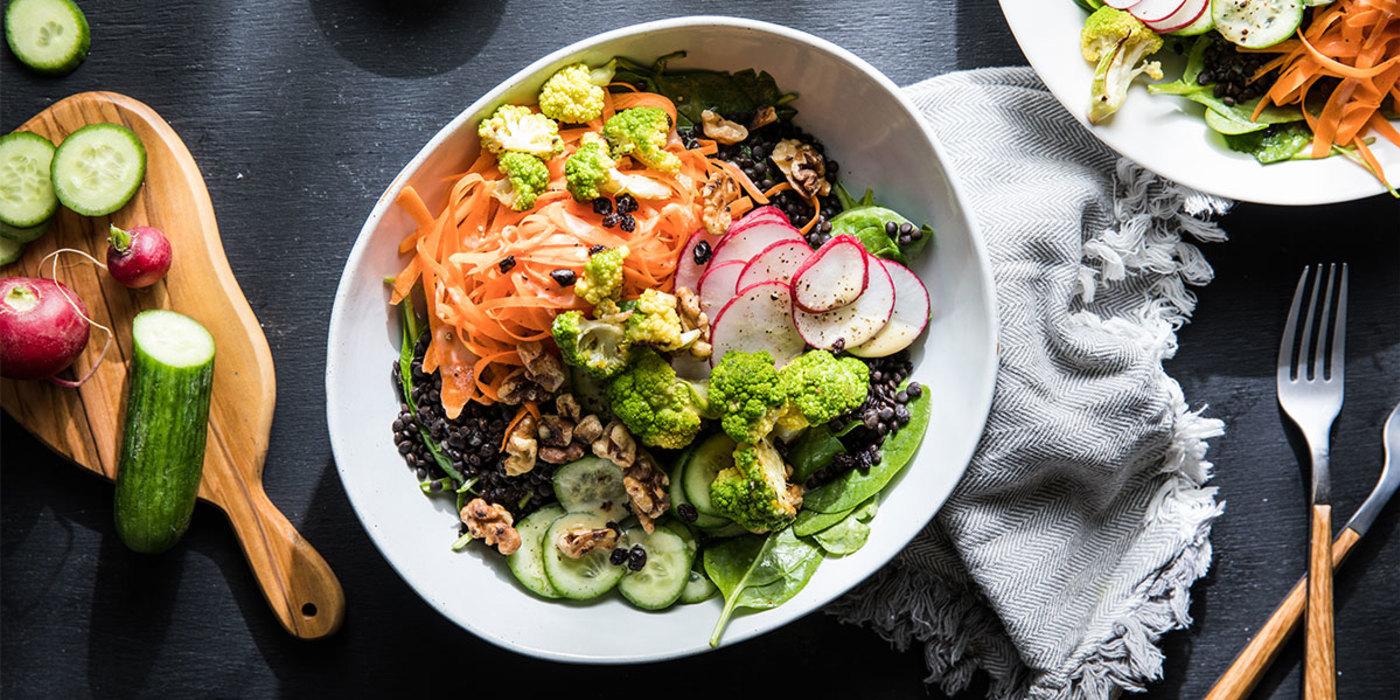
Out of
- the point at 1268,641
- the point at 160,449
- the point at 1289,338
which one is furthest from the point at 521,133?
the point at 1268,641

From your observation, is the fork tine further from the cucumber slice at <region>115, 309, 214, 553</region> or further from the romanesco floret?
the cucumber slice at <region>115, 309, 214, 553</region>

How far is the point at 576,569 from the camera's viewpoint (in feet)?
9.00

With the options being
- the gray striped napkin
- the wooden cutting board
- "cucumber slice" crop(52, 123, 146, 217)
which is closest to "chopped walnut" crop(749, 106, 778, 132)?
the gray striped napkin

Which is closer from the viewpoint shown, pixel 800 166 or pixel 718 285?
pixel 718 285

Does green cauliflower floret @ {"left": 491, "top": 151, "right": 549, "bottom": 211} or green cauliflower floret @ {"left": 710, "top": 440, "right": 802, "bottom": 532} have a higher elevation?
green cauliflower floret @ {"left": 491, "top": 151, "right": 549, "bottom": 211}

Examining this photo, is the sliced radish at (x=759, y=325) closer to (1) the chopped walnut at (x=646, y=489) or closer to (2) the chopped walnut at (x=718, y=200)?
(2) the chopped walnut at (x=718, y=200)

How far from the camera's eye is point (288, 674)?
10.4 feet

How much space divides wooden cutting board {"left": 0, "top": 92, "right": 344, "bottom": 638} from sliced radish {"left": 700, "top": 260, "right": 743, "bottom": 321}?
1.59 metres

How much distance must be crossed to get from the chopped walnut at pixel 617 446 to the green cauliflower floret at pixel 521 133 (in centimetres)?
83

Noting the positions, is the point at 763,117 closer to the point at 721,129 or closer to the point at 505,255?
the point at 721,129

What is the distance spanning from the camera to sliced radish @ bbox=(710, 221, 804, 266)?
2.65m

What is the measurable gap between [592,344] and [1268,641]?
101 inches

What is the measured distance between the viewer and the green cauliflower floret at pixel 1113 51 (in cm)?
281

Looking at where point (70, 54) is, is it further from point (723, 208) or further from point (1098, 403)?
point (1098, 403)
